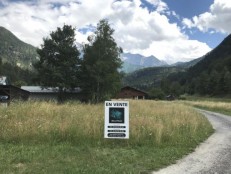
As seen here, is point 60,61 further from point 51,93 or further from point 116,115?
point 116,115

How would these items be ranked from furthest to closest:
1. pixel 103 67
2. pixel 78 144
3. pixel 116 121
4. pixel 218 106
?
pixel 218 106
pixel 103 67
pixel 116 121
pixel 78 144

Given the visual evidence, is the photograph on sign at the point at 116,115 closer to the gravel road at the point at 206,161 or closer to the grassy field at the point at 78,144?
the grassy field at the point at 78,144

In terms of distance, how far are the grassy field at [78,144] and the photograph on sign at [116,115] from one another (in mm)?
733

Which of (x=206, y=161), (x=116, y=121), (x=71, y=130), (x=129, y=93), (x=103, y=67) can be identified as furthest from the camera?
(x=129, y=93)

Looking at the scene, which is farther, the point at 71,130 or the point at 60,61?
the point at 60,61

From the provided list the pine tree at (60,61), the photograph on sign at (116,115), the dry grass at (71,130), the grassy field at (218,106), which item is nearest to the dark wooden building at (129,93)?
the grassy field at (218,106)

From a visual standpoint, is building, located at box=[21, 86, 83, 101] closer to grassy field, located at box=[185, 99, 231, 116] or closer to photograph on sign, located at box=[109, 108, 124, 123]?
grassy field, located at box=[185, 99, 231, 116]

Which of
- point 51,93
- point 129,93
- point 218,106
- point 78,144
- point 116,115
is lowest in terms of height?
point 78,144

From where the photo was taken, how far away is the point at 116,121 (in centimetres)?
1169

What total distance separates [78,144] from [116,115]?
5.13 feet

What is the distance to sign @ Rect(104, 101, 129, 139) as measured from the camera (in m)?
11.6

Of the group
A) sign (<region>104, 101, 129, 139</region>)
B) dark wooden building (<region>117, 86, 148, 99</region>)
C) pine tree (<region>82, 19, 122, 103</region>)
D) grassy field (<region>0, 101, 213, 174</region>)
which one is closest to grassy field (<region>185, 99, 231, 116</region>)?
pine tree (<region>82, 19, 122, 103</region>)

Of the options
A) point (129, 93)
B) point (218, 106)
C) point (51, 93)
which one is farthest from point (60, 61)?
point (129, 93)

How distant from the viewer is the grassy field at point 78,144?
888cm
